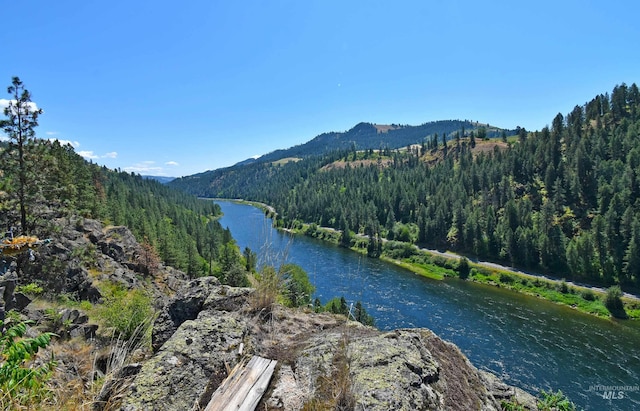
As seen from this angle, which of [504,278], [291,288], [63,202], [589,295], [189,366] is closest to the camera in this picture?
[189,366]

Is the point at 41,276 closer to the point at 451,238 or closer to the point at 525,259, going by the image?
the point at 525,259

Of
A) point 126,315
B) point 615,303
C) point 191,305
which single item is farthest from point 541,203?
point 191,305

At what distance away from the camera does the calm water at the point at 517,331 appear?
103ft

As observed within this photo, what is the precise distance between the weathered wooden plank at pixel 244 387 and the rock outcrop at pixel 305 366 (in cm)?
13

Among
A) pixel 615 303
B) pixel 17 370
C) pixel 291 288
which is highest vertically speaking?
pixel 17 370

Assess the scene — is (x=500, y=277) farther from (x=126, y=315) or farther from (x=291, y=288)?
(x=126, y=315)

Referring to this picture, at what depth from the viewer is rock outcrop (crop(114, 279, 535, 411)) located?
3750 mm

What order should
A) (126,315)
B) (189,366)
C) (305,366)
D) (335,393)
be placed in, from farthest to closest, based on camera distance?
(126,315)
(305,366)
(189,366)
(335,393)

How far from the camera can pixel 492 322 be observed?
4428cm

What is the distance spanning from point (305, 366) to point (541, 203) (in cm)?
10220

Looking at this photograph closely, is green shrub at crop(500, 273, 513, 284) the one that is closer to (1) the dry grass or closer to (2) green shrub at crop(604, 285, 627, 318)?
(2) green shrub at crop(604, 285, 627, 318)

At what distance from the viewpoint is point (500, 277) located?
64688mm

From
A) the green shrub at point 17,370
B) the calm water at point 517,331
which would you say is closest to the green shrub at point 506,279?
Result: the calm water at point 517,331

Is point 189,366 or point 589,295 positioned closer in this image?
point 189,366
